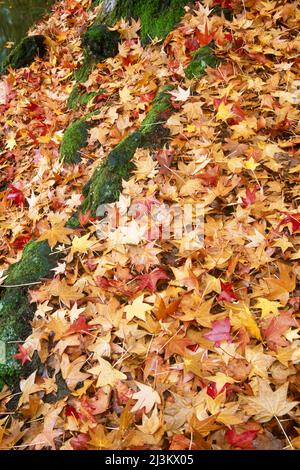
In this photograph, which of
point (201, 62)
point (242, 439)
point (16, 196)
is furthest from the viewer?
point (16, 196)

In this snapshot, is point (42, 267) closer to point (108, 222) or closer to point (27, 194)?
point (108, 222)

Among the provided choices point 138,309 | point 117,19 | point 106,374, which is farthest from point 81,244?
point 117,19

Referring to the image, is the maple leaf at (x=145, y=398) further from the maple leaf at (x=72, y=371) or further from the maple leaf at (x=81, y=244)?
the maple leaf at (x=81, y=244)

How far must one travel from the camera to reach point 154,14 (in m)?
3.99

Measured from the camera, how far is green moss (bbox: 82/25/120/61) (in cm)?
429

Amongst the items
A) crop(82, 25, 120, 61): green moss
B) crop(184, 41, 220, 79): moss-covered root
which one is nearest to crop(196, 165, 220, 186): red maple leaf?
crop(184, 41, 220, 79): moss-covered root

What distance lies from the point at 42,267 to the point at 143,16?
10.2ft

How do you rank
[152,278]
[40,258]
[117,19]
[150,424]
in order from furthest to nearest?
[117,19]
[40,258]
[152,278]
[150,424]

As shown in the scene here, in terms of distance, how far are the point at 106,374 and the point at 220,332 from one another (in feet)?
1.95

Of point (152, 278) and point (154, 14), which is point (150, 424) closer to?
point (152, 278)

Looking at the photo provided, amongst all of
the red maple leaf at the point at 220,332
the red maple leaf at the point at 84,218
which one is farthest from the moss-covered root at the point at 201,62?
the red maple leaf at the point at 220,332

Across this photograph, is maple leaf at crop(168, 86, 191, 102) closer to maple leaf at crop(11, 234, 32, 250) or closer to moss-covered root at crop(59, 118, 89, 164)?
moss-covered root at crop(59, 118, 89, 164)

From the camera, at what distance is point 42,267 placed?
8.27ft

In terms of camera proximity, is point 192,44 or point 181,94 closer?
point 181,94
